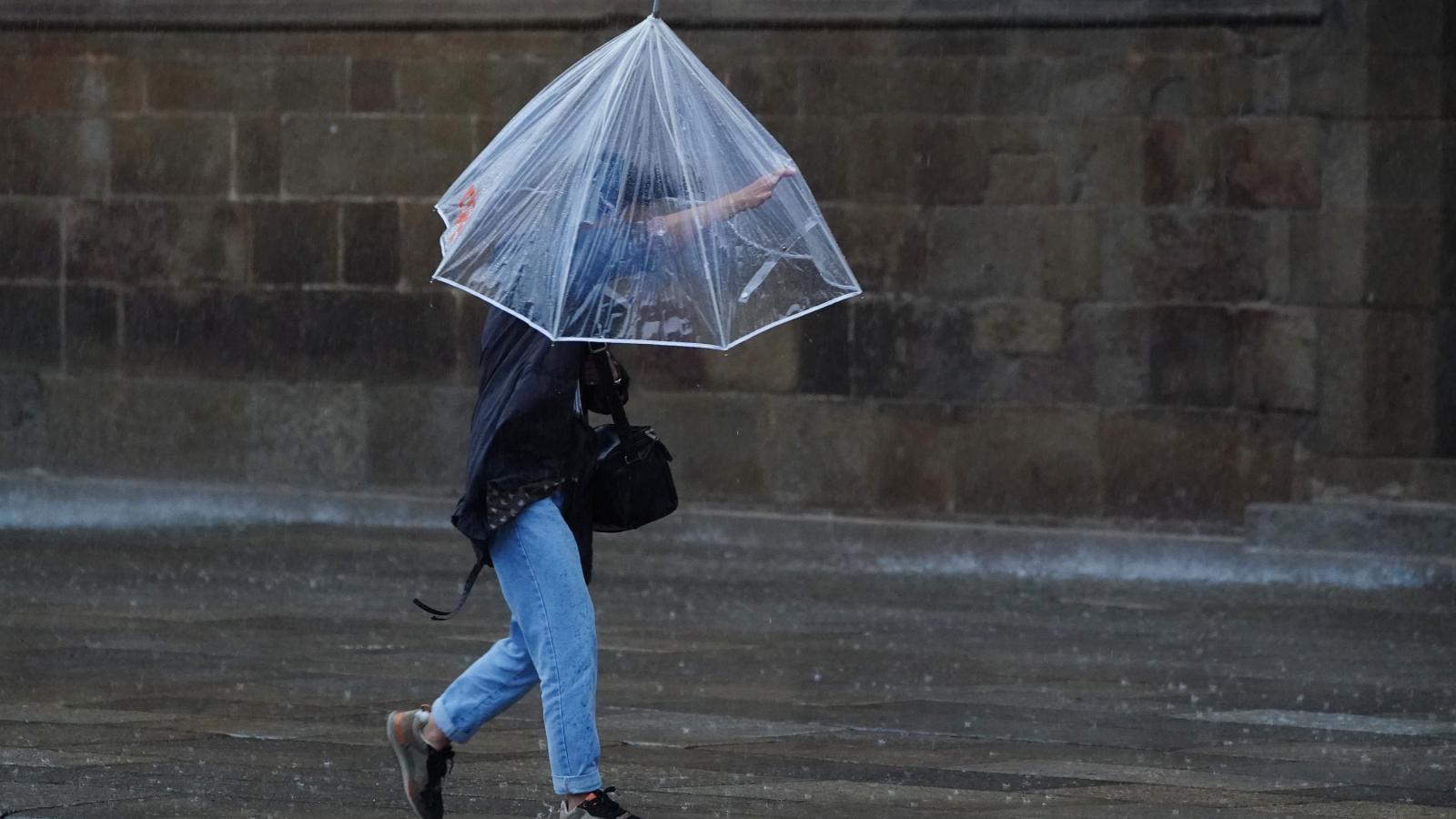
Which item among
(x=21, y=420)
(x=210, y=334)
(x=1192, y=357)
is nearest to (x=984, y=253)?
(x=1192, y=357)

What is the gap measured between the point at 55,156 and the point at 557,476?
1068 centimetres

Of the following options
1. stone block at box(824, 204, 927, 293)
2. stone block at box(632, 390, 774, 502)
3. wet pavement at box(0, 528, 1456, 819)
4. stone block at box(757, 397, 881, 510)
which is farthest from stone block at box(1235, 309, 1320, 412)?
stone block at box(632, 390, 774, 502)

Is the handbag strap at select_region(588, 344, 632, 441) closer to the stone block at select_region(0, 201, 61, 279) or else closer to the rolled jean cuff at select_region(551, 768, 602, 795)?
the rolled jean cuff at select_region(551, 768, 602, 795)

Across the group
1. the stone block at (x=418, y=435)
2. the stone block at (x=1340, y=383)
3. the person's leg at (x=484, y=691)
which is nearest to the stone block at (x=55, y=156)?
the stone block at (x=418, y=435)

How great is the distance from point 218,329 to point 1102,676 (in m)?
7.50

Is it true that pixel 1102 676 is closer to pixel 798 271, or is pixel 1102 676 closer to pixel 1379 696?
pixel 1379 696

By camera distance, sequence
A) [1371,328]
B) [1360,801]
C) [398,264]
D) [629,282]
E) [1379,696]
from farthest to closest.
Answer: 1. [398,264]
2. [1371,328]
3. [1379,696]
4. [1360,801]
5. [629,282]

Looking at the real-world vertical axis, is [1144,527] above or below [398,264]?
below

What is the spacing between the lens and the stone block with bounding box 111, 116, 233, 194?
52.0ft

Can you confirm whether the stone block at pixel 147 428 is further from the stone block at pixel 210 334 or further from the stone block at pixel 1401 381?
the stone block at pixel 1401 381

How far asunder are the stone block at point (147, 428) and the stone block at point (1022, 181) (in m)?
4.70

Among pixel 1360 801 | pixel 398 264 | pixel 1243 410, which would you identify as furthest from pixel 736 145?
pixel 398 264

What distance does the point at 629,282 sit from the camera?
6281 millimetres

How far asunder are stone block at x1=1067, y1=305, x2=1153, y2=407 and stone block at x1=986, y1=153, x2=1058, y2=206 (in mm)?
618
